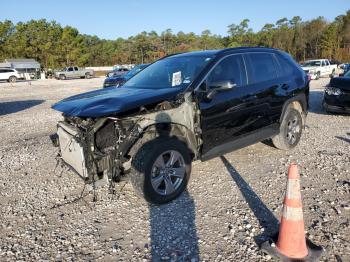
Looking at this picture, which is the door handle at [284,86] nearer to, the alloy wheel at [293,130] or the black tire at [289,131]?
the black tire at [289,131]

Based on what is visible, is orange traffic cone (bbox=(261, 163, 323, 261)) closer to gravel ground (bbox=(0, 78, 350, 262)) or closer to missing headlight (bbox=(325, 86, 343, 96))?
gravel ground (bbox=(0, 78, 350, 262))

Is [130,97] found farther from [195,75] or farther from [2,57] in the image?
[2,57]

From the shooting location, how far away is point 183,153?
4250 mm

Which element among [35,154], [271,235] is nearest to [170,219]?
[271,235]

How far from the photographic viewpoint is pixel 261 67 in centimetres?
544

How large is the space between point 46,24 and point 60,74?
95.5ft

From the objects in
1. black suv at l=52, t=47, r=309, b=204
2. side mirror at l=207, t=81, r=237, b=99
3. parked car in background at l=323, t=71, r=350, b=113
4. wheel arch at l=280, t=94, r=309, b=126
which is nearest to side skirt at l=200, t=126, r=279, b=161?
black suv at l=52, t=47, r=309, b=204

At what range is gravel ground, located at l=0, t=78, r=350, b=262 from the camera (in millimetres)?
3258

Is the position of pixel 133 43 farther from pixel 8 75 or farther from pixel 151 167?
pixel 151 167

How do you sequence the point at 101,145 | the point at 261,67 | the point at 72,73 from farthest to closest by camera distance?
the point at 72,73, the point at 261,67, the point at 101,145

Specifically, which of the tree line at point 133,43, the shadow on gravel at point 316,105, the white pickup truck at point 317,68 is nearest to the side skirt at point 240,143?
the shadow on gravel at point 316,105

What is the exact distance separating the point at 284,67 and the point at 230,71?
5.34 ft

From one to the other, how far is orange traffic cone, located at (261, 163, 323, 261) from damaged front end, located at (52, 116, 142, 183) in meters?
1.87

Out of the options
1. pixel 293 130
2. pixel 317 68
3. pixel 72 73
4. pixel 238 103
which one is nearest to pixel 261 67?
pixel 238 103
